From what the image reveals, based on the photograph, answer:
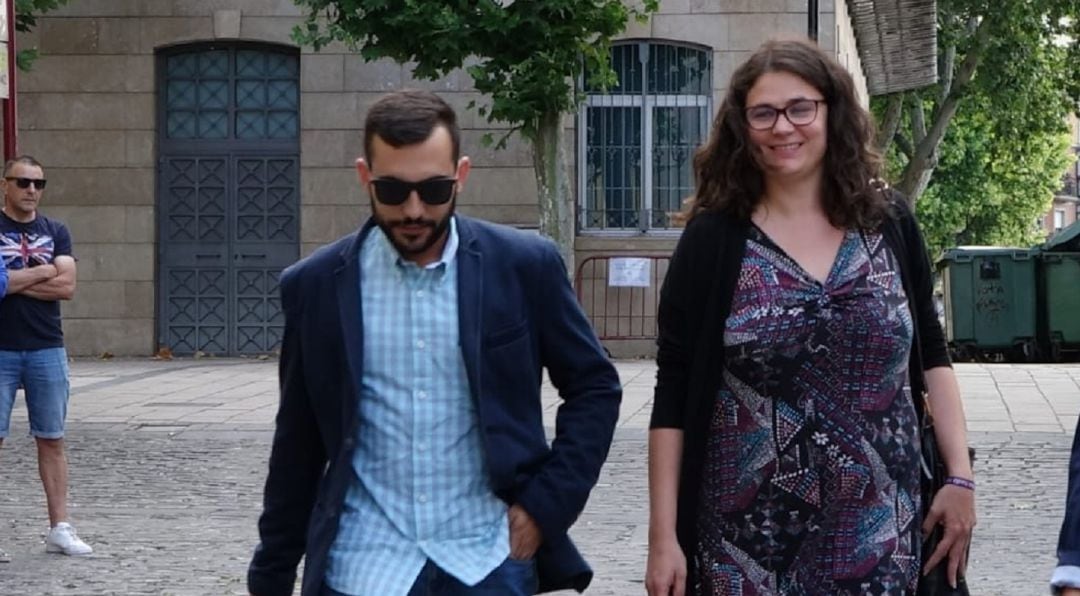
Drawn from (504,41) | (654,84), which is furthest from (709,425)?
(654,84)

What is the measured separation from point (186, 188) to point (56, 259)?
1518 cm

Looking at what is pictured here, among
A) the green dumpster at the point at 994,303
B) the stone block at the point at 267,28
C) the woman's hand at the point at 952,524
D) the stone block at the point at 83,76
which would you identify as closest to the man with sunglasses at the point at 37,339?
the woman's hand at the point at 952,524

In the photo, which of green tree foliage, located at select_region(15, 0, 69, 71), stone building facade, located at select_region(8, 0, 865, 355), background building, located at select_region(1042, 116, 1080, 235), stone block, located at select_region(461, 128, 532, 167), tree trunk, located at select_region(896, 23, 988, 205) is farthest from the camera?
background building, located at select_region(1042, 116, 1080, 235)

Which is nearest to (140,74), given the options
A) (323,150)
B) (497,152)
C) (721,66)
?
(323,150)

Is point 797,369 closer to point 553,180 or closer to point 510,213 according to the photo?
point 553,180

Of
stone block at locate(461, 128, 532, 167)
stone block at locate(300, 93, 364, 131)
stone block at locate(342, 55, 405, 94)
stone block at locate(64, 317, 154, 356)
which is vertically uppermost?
stone block at locate(342, 55, 405, 94)

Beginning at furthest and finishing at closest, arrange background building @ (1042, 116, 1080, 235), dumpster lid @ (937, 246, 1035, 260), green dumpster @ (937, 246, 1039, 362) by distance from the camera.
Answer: background building @ (1042, 116, 1080, 235)
dumpster lid @ (937, 246, 1035, 260)
green dumpster @ (937, 246, 1039, 362)

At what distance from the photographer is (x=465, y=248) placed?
396 centimetres

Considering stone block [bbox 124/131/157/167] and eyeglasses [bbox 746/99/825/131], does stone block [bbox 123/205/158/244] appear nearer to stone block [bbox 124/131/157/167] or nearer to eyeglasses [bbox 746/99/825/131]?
stone block [bbox 124/131/157/167]

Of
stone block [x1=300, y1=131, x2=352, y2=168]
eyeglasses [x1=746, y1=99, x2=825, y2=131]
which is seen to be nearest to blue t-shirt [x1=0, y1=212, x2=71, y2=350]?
eyeglasses [x1=746, y1=99, x2=825, y2=131]

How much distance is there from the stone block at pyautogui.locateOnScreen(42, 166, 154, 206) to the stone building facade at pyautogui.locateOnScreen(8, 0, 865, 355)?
0.02 meters

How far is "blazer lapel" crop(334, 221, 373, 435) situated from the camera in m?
3.86

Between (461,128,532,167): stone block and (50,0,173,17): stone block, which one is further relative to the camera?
(50,0,173,17): stone block

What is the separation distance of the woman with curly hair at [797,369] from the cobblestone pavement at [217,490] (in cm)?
459
